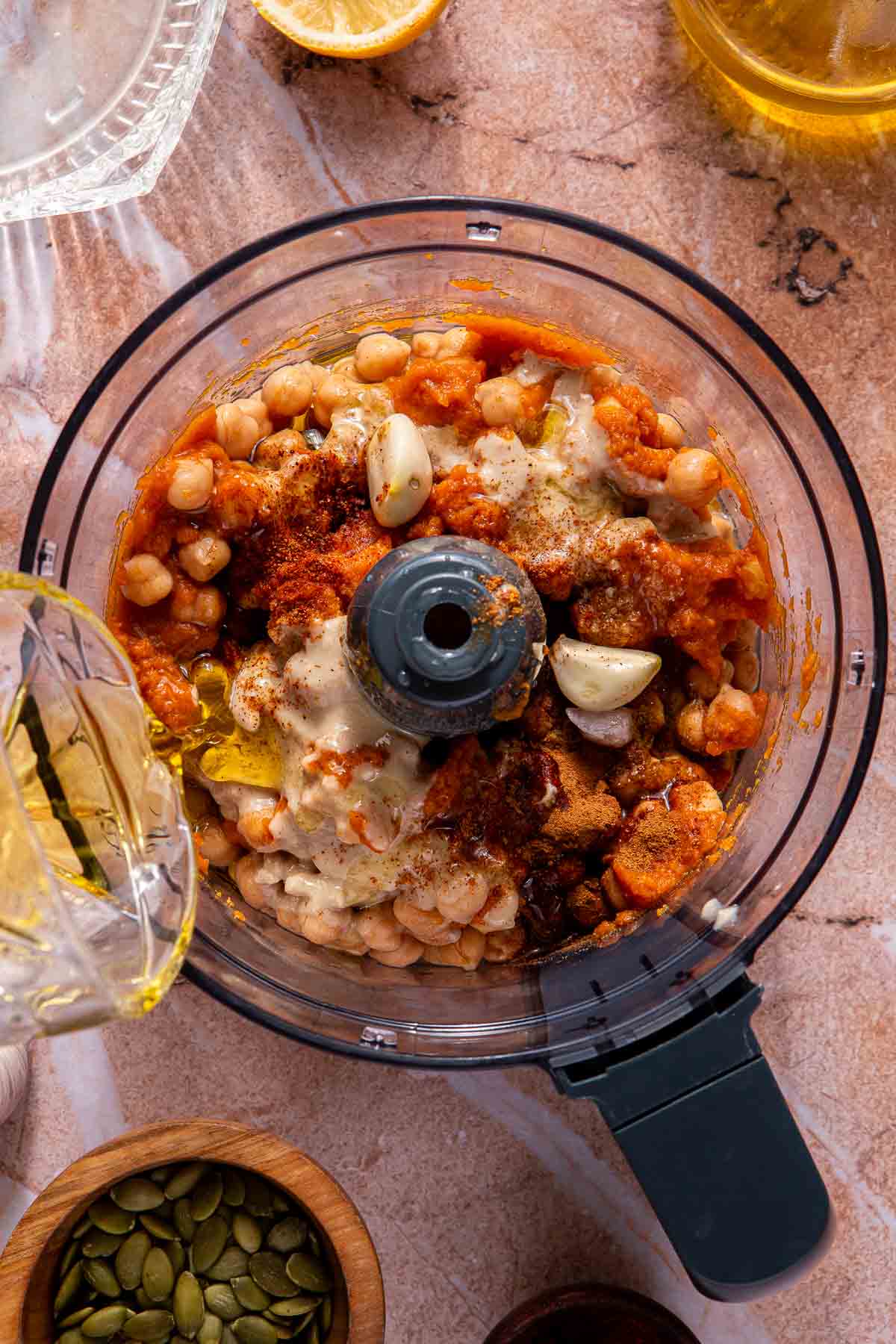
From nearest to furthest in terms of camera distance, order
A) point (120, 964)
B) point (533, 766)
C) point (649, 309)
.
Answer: point (120, 964), point (533, 766), point (649, 309)

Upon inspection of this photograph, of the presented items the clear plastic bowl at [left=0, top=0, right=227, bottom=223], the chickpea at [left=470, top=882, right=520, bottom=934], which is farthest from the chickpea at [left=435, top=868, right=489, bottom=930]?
the clear plastic bowl at [left=0, top=0, right=227, bottom=223]

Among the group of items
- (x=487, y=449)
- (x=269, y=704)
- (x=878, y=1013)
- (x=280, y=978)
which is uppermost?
(x=487, y=449)

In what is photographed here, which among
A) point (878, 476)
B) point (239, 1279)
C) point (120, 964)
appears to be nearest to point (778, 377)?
point (878, 476)

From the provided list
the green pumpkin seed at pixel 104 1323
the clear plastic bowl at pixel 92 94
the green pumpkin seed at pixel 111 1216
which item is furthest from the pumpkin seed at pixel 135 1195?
the clear plastic bowl at pixel 92 94

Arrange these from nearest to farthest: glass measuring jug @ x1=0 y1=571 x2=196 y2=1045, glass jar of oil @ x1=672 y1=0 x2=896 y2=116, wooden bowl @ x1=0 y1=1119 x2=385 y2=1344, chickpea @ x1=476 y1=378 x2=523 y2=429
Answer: glass measuring jug @ x1=0 y1=571 x2=196 y2=1045
chickpea @ x1=476 y1=378 x2=523 y2=429
wooden bowl @ x1=0 y1=1119 x2=385 y2=1344
glass jar of oil @ x1=672 y1=0 x2=896 y2=116

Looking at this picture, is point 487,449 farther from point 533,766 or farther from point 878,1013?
point 878,1013

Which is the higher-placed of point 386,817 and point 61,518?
point 61,518

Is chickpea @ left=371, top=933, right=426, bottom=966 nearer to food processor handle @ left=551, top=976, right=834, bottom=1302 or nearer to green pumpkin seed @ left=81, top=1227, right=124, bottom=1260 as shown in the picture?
food processor handle @ left=551, top=976, right=834, bottom=1302

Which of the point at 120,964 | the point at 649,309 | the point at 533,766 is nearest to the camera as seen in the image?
the point at 120,964
